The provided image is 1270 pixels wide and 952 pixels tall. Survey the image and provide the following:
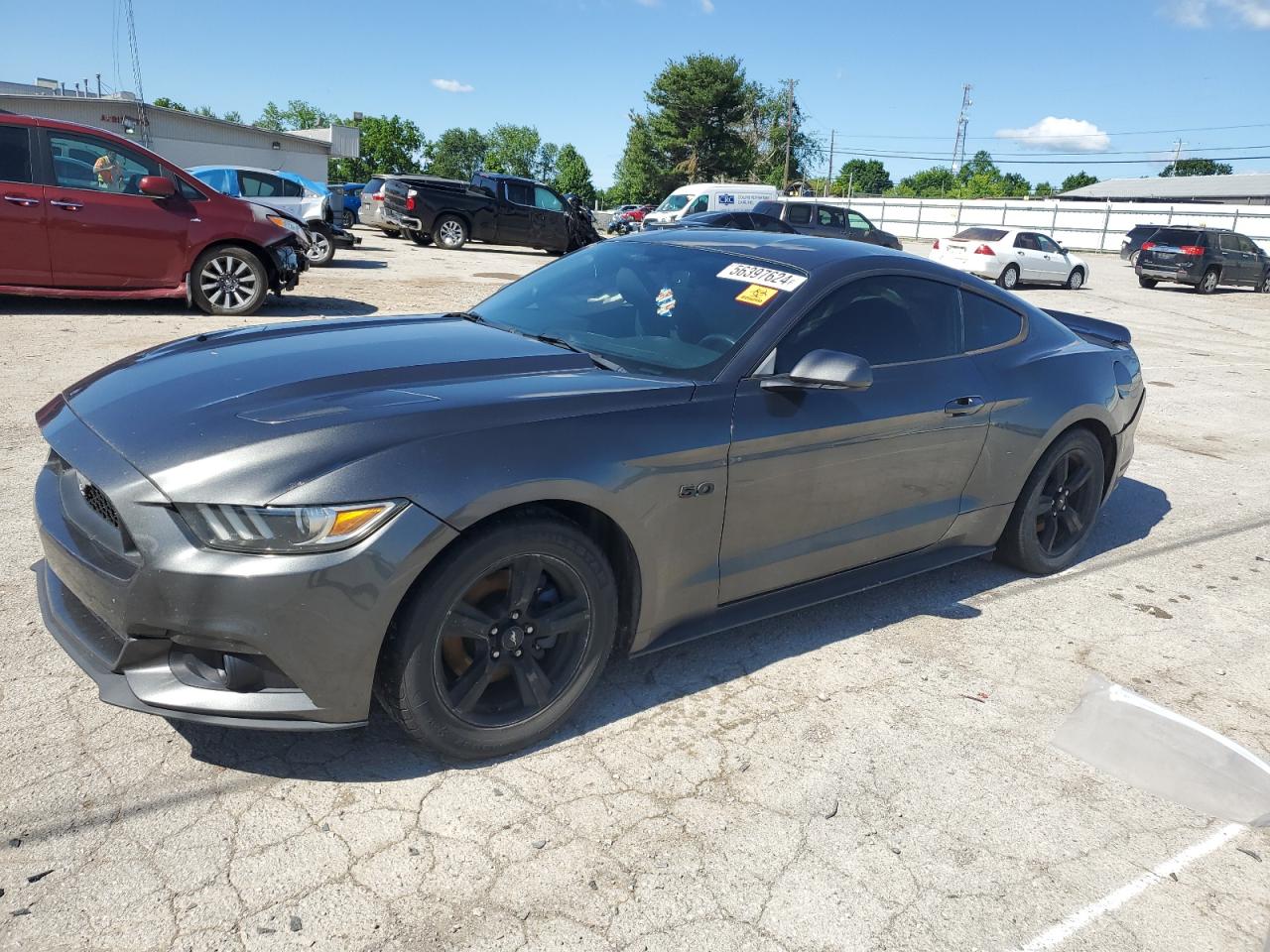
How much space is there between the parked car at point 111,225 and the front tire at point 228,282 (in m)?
0.01

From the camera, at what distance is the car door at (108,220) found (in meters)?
8.88

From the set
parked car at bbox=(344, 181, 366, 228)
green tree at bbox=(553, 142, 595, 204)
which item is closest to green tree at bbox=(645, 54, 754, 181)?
green tree at bbox=(553, 142, 595, 204)

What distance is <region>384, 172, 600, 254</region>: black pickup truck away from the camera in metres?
21.7

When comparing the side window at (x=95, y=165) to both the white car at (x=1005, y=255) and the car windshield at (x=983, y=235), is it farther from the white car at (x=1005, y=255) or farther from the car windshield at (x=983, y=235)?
the car windshield at (x=983, y=235)

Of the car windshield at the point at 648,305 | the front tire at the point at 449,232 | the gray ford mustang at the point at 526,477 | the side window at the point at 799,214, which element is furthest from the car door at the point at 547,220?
the car windshield at the point at 648,305

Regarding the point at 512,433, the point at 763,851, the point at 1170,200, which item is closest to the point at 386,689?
the point at 512,433

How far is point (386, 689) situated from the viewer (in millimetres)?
2635

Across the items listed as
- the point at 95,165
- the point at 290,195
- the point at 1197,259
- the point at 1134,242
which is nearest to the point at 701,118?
the point at 1134,242

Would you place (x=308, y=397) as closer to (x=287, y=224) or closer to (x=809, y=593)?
(x=809, y=593)

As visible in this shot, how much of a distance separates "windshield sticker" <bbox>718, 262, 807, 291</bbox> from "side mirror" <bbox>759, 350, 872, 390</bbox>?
416mm

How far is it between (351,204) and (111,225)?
839 inches

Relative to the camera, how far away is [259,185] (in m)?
16.8

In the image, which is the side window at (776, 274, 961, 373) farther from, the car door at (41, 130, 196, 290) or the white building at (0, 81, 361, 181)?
the white building at (0, 81, 361, 181)

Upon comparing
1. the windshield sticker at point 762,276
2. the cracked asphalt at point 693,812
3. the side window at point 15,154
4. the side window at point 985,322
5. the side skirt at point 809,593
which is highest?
the side window at point 15,154
